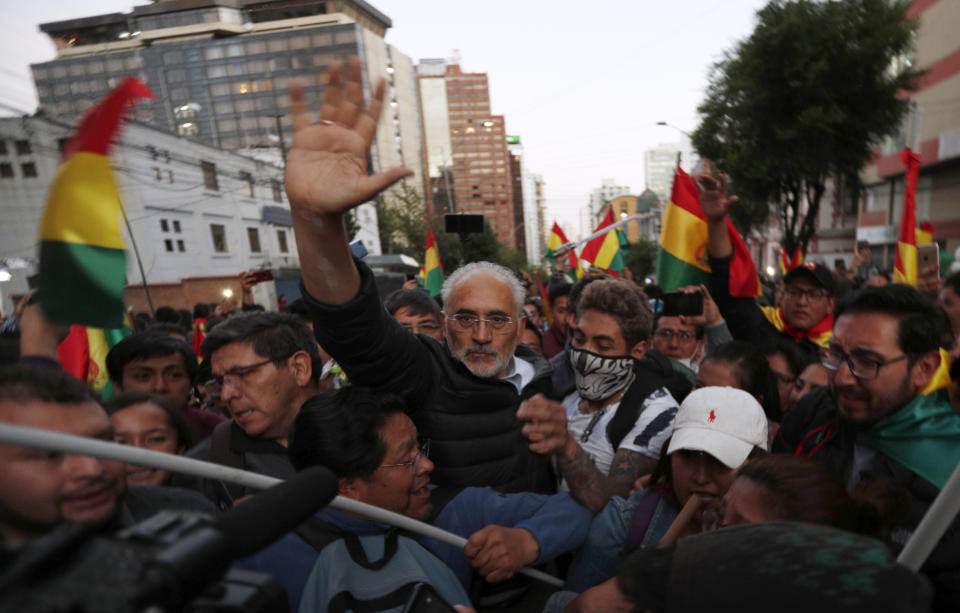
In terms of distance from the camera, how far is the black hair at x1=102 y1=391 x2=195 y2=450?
2072 mm

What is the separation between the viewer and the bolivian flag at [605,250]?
837 cm

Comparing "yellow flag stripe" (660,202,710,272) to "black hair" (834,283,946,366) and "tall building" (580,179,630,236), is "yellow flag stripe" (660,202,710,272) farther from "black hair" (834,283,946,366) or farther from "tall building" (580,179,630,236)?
"tall building" (580,179,630,236)

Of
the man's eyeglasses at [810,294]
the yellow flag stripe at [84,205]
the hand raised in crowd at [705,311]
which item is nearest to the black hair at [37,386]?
the yellow flag stripe at [84,205]

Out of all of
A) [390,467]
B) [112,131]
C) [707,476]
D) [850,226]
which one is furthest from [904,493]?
[850,226]

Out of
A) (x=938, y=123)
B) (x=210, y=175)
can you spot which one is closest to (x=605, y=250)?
(x=938, y=123)

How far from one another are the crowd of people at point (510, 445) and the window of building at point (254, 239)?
31570mm

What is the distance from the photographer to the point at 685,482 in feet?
5.64

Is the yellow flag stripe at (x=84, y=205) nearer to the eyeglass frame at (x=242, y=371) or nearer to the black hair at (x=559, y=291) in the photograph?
the eyeglass frame at (x=242, y=371)

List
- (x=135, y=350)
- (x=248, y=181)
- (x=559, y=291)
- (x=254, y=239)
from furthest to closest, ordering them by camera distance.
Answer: (x=254, y=239) < (x=248, y=181) < (x=559, y=291) < (x=135, y=350)

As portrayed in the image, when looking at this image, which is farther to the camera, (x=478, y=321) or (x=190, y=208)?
(x=190, y=208)

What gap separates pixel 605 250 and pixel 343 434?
24.3 ft

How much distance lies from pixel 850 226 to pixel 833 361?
38004 mm

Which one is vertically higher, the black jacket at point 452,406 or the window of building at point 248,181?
the window of building at point 248,181

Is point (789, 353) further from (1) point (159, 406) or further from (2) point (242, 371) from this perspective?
(1) point (159, 406)
